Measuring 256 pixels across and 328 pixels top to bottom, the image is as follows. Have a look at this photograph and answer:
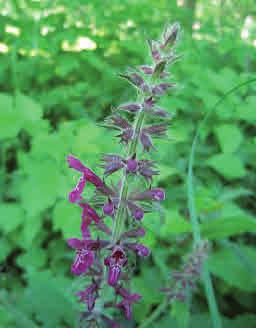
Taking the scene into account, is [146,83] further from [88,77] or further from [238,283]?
[88,77]

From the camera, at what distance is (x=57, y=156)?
2.42 meters

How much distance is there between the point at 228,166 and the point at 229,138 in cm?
28

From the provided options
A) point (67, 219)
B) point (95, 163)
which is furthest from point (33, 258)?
point (95, 163)

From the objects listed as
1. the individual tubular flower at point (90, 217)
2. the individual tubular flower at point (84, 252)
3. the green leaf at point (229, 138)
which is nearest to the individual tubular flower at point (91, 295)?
the individual tubular flower at point (84, 252)

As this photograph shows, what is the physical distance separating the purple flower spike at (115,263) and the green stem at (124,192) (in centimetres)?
7

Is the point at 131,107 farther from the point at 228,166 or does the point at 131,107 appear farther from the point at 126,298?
the point at 228,166

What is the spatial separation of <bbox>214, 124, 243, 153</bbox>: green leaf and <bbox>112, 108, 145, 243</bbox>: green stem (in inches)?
63.4

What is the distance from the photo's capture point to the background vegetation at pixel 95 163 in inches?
85.0

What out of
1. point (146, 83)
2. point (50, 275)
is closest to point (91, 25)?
point (50, 275)

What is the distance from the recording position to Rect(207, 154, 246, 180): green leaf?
269 cm

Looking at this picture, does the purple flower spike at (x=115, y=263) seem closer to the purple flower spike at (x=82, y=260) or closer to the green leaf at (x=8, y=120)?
the purple flower spike at (x=82, y=260)

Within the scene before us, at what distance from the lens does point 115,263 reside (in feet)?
4.39

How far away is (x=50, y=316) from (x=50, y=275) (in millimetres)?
236

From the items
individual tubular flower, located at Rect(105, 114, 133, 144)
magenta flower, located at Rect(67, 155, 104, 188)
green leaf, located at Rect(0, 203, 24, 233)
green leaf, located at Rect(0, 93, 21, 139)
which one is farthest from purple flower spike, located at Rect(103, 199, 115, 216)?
green leaf, located at Rect(0, 93, 21, 139)
